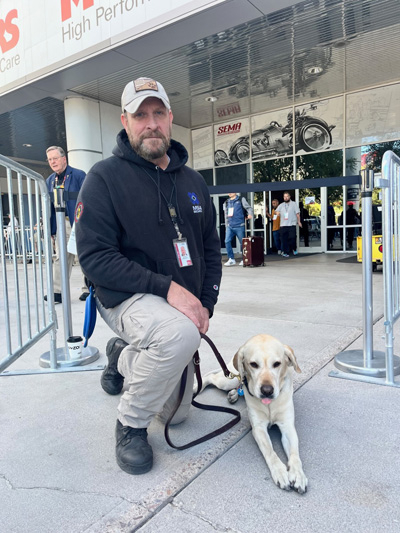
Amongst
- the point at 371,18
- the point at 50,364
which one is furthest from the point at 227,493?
the point at 371,18

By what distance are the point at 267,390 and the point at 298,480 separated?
1.34 feet

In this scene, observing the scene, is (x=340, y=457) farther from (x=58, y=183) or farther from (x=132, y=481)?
(x=58, y=183)

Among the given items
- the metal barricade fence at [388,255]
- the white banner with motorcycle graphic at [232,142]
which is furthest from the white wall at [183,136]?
the metal barricade fence at [388,255]

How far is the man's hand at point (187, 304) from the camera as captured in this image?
2.01 meters

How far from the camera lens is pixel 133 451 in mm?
1915

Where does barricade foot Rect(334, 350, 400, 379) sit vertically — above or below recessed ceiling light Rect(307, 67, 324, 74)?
below

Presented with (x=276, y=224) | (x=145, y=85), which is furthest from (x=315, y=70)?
(x=145, y=85)

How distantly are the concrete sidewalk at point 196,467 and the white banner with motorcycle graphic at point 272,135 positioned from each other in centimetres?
1137

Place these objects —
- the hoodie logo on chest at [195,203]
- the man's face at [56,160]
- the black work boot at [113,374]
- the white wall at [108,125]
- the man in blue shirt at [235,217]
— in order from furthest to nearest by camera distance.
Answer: the white wall at [108,125], the man in blue shirt at [235,217], the man's face at [56,160], the black work boot at [113,374], the hoodie logo on chest at [195,203]

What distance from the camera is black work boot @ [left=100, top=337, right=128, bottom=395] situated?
2668 mm

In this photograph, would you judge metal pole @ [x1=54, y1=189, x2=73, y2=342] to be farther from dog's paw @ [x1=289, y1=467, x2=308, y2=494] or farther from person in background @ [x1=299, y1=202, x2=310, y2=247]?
person in background @ [x1=299, y1=202, x2=310, y2=247]

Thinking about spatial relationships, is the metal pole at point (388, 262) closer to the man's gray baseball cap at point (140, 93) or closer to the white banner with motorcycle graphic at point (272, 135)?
the man's gray baseball cap at point (140, 93)

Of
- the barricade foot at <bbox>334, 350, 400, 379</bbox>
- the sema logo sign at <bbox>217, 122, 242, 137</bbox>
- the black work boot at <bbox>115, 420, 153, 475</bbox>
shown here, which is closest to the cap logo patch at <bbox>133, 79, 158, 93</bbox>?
the black work boot at <bbox>115, 420, 153, 475</bbox>

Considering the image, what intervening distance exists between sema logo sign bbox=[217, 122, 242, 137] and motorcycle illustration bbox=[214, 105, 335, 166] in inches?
14.4
